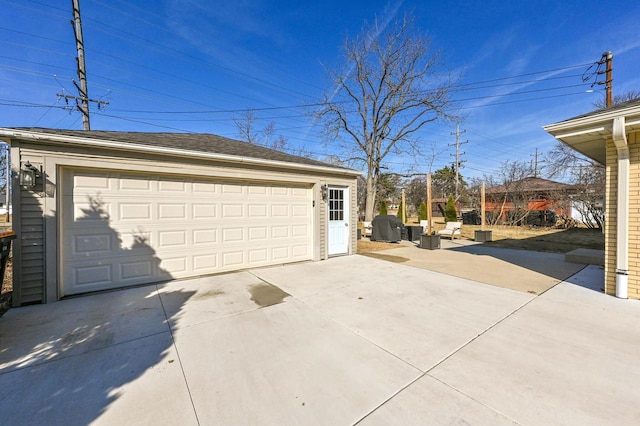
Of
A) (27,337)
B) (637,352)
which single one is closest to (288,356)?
(27,337)

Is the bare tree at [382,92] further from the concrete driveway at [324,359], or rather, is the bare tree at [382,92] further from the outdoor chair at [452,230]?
the concrete driveway at [324,359]

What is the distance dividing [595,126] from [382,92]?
43.3ft

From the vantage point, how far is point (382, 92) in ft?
51.7

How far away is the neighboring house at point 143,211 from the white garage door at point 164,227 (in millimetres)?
18

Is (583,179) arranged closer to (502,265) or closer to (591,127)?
(502,265)

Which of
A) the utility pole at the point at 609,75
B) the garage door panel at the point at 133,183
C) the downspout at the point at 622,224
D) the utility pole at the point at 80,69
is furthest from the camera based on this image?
the utility pole at the point at 609,75

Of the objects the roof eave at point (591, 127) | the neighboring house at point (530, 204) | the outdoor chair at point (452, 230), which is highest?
the roof eave at point (591, 127)

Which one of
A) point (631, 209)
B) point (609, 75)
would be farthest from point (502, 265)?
point (609, 75)

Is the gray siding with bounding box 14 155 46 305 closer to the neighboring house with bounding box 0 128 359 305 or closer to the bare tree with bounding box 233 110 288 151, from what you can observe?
the neighboring house with bounding box 0 128 359 305

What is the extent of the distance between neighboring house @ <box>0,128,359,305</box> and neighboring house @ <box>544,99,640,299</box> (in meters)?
5.23

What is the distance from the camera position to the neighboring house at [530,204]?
1656 cm

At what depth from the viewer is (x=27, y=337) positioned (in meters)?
3.00

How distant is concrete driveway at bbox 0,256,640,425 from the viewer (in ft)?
6.17

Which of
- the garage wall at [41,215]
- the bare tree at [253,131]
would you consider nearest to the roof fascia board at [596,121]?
the garage wall at [41,215]
